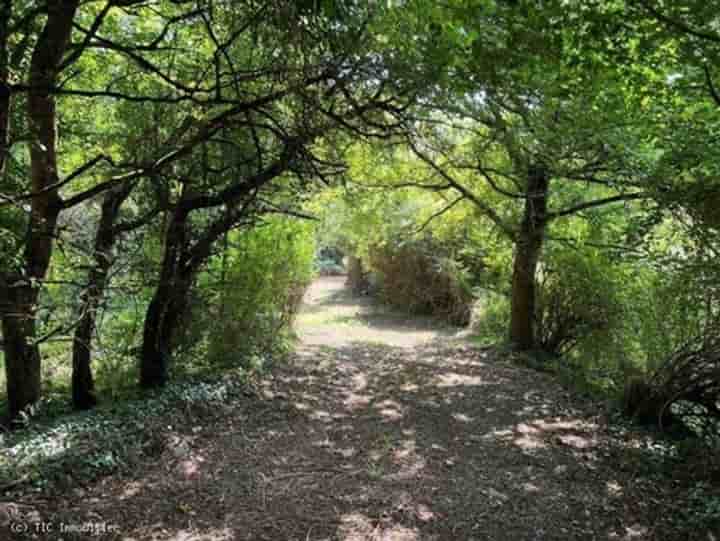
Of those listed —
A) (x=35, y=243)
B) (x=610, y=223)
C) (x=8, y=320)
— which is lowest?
(x=8, y=320)

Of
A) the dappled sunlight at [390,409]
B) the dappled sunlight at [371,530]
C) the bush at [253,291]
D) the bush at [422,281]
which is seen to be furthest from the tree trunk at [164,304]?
the bush at [422,281]

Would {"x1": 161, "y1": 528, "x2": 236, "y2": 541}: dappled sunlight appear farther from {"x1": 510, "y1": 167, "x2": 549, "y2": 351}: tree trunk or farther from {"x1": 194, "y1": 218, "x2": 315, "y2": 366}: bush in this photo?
{"x1": 510, "y1": 167, "x2": 549, "y2": 351}: tree trunk

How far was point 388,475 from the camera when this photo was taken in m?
2.97

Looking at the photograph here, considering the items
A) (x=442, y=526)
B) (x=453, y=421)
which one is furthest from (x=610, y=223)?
(x=442, y=526)

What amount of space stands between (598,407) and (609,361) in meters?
1.53

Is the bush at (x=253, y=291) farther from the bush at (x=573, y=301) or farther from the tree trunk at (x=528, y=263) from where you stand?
the bush at (x=573, y=301)

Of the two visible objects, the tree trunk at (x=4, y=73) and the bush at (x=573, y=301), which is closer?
the tree trunk at (x=4, y=73)

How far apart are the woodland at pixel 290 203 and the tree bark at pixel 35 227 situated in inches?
0.7

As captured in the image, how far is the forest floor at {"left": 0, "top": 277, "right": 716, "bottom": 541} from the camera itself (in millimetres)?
2404

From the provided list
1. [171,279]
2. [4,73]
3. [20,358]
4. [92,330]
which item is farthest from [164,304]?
[4,73]

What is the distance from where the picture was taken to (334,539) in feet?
7.56

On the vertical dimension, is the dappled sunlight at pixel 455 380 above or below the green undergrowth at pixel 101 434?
below

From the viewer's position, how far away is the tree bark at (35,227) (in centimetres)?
282

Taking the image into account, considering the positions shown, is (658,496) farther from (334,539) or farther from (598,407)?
(334,539)
